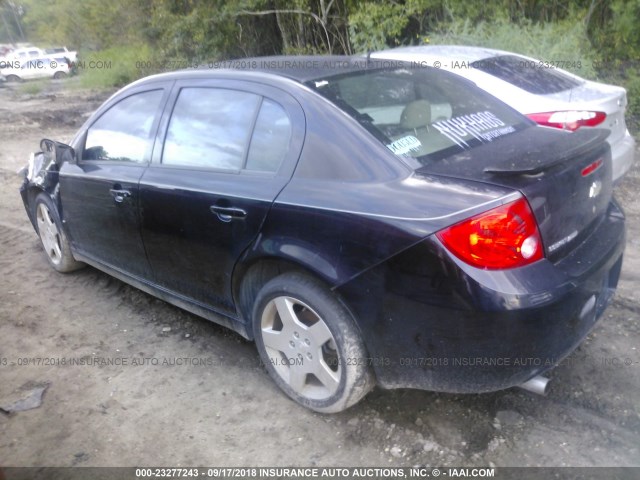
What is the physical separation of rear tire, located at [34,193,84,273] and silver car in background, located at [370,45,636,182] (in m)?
2.73

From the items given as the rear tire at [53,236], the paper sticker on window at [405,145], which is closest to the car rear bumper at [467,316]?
the paper sticker on window at [405,145]

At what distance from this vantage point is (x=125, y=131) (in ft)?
12.1

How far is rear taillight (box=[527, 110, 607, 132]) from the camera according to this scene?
4422 millimetres

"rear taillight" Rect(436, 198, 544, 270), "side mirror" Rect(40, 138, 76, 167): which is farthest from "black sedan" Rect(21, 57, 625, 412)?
"side mirror" Rect(40, 138, 76, 167)

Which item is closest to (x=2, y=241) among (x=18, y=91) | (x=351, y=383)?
(x=351, y=383)

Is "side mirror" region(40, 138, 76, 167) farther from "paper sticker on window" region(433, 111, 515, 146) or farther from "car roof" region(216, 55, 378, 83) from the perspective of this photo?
"paper sticker on window" region(433, 111, 515, 146)

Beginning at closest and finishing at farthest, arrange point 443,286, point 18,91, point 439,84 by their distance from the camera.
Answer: point 443,286 → point 439,84 → point 18,91

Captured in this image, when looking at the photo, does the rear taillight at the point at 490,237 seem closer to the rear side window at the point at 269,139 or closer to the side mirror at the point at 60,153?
the rear side window at the point at 269,139

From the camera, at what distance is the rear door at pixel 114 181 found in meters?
3.48

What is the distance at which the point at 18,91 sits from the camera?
87.8ft

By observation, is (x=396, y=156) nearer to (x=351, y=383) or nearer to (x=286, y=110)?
(x=286, y=110)

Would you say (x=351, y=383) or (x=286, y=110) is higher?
(x=286, y=110)

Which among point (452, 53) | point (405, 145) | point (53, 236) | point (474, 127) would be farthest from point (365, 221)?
point (452, 53)

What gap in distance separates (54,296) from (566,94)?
437 centimetres
